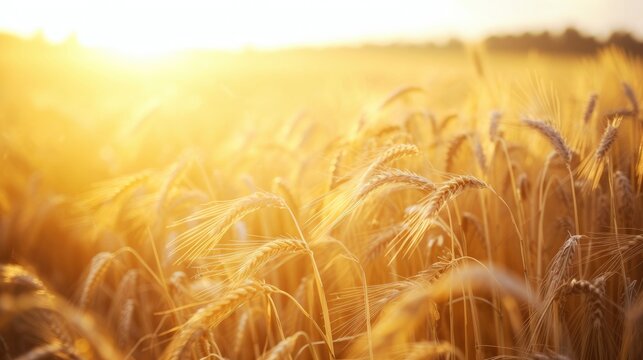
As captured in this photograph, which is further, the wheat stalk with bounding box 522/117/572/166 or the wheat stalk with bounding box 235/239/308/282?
the wheat stalk with bounding box 522/117/572/166

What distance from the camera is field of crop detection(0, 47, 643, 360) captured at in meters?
1.41

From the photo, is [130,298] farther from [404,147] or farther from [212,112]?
[212,112]

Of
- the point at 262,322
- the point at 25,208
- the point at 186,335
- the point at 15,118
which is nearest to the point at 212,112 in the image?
the point at 15,118

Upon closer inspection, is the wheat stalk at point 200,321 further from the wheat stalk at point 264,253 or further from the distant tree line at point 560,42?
the distant tree line at point 560,42

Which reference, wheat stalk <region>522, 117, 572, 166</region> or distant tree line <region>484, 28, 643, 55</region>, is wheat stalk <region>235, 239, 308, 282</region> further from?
distant tree line <region>484, 28, 643, 55</region>

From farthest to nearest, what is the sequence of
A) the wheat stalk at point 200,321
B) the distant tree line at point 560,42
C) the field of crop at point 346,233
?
the distant tree line at point 560,42, the field of crop at point 346,233, the wheat stalk at point 200,321

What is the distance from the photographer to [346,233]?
2.19 meters

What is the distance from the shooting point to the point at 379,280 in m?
2.36

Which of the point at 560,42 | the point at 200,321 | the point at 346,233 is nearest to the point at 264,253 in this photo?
the point at 200,321

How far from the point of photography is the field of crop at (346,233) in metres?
1.41

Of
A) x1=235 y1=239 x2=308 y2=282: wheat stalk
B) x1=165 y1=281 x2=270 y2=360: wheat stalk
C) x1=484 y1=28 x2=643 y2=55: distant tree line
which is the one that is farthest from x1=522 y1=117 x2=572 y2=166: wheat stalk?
x1=484 y1=28 x2=643 y2=55: distant tree line

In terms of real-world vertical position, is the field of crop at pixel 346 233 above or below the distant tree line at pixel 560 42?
below

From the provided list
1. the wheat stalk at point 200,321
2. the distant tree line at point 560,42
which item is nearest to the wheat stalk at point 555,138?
the wheat stalk at point 200,321

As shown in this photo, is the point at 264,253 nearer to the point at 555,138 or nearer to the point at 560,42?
the point at 555,138
